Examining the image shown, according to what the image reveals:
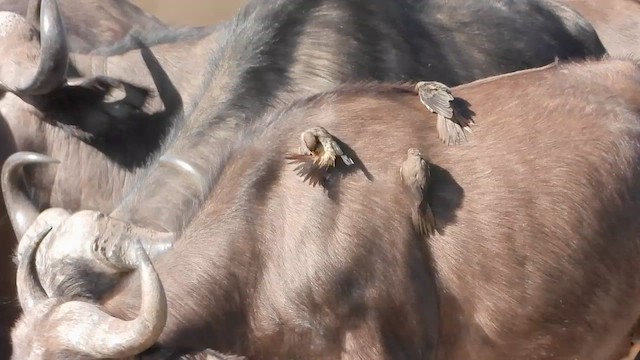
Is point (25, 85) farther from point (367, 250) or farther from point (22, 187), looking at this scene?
point (367, 250)

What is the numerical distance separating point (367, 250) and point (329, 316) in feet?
0.74

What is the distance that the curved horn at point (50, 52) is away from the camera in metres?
3.92

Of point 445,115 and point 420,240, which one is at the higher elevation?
point 445,115

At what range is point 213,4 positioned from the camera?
789 cm

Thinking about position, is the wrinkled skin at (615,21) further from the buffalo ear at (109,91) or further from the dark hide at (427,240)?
the buffalo ear at (109,91)

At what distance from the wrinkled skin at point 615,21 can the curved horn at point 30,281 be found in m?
3.41

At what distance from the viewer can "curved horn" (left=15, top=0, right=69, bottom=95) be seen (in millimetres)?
3918

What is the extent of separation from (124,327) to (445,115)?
4.24 ft

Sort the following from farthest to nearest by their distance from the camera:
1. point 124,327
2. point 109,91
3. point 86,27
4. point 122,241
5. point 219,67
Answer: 1. point 86,27
2. point 109,91
3. point 219,67
4. point 122,241
5. point 124,327

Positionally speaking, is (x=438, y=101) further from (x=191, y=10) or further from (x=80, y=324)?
(x=191, y=10)

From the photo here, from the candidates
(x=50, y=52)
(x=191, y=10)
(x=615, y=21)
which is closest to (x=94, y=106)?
(x=50, y=52)

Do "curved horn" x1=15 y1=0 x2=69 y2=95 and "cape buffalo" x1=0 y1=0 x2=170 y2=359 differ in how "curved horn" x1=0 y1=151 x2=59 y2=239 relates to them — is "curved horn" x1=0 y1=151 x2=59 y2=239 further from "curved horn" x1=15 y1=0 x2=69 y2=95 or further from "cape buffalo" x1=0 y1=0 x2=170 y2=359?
"cape buffalo" x1=0 y1=0 x2=170 y2=359

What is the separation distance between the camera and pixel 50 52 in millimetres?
3936

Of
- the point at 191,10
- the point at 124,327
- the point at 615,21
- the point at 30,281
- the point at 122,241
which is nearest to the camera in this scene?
the point at 124,327
